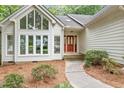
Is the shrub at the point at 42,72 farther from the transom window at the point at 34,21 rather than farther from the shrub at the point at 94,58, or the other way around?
the transom window at the point at 34,21

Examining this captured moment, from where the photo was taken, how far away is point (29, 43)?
1553 centimetres

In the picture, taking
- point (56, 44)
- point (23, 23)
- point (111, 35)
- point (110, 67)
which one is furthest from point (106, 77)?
point (23, 23)

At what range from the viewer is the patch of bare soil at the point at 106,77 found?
7981mm

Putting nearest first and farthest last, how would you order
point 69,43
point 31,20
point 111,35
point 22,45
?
point 111,35
point 22,45
point 31,20
point 69,43

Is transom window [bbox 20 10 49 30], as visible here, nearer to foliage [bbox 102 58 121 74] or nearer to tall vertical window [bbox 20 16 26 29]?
tall vertical window [bbox 20 16 26 29]

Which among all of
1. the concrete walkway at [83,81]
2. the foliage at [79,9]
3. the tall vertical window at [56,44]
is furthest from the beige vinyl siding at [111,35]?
the foliage at [79,9]

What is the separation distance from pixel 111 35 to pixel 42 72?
5.18 m

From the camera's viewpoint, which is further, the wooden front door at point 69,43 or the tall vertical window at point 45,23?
the wooden front door at point 69,43

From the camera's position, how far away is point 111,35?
12.2 meters

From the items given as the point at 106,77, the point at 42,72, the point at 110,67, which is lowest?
the point at 106,77

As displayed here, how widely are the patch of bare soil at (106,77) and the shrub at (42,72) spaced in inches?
78.7

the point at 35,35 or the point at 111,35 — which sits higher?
the point at 35,35

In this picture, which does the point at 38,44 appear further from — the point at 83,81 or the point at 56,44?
the point at 83,81
